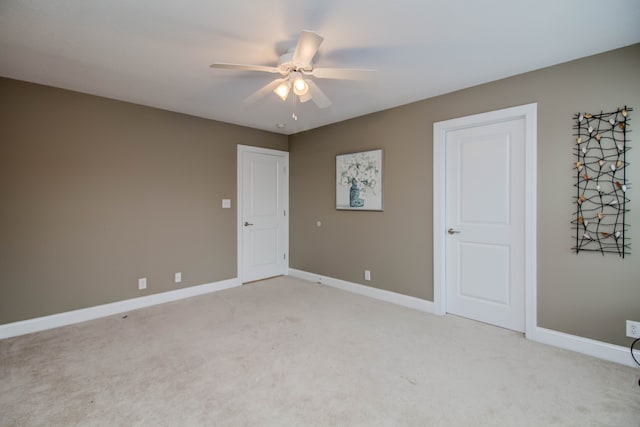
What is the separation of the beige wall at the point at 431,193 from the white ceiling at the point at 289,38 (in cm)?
20

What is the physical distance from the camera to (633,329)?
2318 mm

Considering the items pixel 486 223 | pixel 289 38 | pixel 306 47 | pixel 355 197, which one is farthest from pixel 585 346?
pixel 289 38

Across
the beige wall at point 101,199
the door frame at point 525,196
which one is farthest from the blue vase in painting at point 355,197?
the beige wall at point 101,199

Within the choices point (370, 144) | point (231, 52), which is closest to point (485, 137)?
point (370, 144)

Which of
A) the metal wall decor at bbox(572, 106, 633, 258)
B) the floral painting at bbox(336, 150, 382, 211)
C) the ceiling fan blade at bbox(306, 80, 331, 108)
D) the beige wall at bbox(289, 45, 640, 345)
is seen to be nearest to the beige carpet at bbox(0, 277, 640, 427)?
the beige wall at bbox(289, 45, 640, 345)

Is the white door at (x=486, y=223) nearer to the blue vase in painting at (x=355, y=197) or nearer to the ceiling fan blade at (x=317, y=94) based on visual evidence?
the blue vase in painting at (x=355, y=197)

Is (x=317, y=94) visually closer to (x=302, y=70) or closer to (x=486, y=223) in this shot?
Result: (x=302, y=70)

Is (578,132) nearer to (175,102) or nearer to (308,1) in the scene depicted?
(308,1)

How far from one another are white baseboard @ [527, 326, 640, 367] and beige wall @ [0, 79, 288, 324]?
12.4 ft

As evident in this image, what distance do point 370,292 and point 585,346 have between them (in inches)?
85.3

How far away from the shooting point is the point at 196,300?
393 cm

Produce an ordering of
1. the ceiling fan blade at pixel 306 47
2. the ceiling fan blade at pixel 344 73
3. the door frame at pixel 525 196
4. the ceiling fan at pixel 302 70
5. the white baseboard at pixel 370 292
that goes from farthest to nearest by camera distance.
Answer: the white baseboard at pixel 370 292 < the door frame at pixel 525 196 < the ceiling fan blade at pixel 344 73 < the ceiling fan at pixel 302 70 < the ceiling fan blade at pixel 306 47

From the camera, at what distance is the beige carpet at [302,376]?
1.82 m

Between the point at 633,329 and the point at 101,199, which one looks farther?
the point at 101,199
